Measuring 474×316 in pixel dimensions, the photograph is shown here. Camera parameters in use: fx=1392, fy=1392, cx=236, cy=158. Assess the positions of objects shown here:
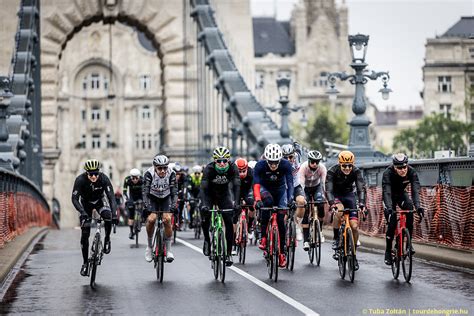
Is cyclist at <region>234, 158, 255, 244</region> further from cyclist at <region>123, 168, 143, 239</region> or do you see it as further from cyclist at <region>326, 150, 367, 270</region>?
cyclist at <region>123, 168, 143, 239</region>

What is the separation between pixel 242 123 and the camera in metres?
49.4

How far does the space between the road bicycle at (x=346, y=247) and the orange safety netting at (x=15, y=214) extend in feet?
26.9

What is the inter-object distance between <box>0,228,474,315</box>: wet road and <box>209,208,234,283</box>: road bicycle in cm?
19

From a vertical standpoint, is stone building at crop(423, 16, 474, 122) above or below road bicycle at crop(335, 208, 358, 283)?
above

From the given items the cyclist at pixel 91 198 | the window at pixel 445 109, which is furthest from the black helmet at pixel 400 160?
the window at pixel 445 109

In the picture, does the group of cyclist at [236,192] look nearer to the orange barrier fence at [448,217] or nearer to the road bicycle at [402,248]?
the road bicycle at [402,248]

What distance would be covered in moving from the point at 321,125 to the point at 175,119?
66613 millimetres

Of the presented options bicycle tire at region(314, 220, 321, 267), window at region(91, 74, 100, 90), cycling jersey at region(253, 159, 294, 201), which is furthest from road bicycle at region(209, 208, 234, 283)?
window at region(91, 74, 100, 90)

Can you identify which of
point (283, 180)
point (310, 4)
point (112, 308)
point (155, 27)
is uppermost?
point (310, 4)

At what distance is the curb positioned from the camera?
18328 millimetres

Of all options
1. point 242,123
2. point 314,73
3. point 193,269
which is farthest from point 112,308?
point 314,73

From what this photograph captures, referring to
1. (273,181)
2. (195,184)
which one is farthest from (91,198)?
(195,184)

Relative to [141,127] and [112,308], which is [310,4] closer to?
[141,127]

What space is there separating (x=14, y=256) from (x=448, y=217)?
7.12 m
